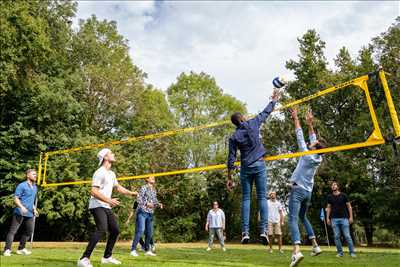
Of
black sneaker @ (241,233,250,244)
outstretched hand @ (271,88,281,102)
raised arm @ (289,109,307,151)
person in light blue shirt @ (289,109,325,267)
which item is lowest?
black sneaker @ (241,233,250,244)

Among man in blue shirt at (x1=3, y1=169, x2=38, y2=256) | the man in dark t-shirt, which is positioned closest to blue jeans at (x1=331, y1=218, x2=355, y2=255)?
the man in dark t-shirt

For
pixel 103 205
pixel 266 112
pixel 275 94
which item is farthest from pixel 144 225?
pixel 275 94

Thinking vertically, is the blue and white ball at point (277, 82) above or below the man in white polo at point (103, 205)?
above

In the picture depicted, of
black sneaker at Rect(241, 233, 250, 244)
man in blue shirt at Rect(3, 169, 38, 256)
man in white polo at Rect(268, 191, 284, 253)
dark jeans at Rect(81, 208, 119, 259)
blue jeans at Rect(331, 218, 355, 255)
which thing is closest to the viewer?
black sneaker at Rect(241, 233, 250, 244)

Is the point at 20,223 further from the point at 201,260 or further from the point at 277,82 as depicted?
the point at 277,82

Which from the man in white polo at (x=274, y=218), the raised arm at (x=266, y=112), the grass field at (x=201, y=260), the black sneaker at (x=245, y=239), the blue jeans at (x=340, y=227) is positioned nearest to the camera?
the black sneaker at (x=245, y=239)

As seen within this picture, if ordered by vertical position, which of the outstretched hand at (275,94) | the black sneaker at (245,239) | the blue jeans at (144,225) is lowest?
the black sneaker at (245,239)

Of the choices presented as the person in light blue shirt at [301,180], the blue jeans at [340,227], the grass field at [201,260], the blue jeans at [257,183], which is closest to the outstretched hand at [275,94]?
the person in light blue shirt at [301,180]

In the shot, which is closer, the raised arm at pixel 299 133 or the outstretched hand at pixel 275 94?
the outstretched hand at pixel 275 94

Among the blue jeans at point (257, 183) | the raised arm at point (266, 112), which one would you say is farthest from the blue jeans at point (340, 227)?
the raised arm at point (266, 112)

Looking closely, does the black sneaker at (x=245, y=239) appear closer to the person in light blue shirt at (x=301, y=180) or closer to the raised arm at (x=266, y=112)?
the person in light blue shirt at (x=301, y=180)

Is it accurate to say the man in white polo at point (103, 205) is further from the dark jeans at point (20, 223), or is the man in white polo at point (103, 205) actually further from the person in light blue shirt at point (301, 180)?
the dark jeans at point (20, 223)

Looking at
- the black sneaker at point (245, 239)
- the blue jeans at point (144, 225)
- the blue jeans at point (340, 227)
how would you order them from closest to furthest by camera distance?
the black sneaker at point (245, 239), the blue jeans at point (144, 225), the blue jeans at point (340, 227)

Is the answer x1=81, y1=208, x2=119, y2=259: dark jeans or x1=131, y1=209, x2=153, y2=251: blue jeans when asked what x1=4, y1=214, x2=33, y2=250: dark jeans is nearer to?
x1=131, y1=209, x2=153, y2=251: blue jeans
